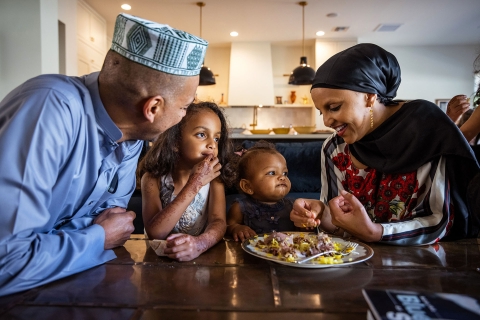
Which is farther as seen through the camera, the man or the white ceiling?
the white ceiling

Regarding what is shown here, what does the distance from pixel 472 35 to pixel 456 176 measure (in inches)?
348

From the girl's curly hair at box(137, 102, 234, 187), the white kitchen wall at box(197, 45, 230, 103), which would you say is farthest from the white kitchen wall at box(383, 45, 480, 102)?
the girl's curly hair at box(137, 102, 234, 187)

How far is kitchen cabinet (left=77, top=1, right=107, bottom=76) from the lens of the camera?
656cm

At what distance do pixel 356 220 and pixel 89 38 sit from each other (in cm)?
701

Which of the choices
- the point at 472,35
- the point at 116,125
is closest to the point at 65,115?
the point at 116,125

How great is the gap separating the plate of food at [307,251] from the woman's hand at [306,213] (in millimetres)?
169

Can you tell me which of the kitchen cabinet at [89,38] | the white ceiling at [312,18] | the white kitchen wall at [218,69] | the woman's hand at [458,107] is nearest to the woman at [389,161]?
the woman's hand at [458,107]

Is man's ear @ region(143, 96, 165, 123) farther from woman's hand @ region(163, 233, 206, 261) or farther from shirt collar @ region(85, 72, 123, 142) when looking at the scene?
woman's hand @ region(163, 233, 206, 261)

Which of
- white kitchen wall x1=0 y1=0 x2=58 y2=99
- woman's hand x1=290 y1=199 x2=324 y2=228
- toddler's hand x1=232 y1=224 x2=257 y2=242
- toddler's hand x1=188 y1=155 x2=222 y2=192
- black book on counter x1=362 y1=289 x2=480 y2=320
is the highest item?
white kitchen wall x1=0 y1=0 x2=58 y2=99

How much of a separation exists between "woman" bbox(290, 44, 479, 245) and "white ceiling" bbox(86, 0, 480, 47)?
18.0 ft

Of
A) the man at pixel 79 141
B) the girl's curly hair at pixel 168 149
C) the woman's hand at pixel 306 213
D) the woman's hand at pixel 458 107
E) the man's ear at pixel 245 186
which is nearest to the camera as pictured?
the man at pixel 79 141

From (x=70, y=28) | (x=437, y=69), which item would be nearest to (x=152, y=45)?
(x=70, y=28)

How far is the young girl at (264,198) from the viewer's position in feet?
5.84

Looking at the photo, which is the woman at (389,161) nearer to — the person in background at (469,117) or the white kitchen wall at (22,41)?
the person in background at (469,117)
